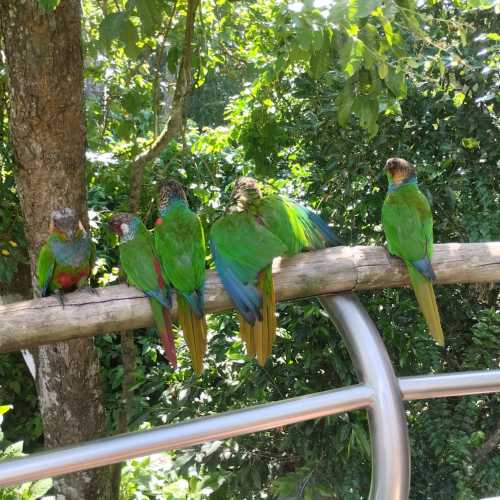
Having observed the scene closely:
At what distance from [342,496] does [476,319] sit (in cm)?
89

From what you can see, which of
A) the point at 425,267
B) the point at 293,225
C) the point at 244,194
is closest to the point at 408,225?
the point at 425,267

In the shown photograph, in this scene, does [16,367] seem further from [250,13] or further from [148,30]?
[148,30]

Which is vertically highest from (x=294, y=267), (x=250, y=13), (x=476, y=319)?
(x=250, y=13)

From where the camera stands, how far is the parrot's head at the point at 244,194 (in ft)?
5.14

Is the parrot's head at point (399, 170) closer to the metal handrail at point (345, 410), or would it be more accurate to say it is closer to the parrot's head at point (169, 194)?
the parrot's head at point (169, 194)

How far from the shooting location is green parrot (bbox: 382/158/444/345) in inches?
57.4

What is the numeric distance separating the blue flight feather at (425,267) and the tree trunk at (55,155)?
101 centimetres

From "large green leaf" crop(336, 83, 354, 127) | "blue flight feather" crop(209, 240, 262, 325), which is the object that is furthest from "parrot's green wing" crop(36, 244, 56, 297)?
"large green leaf" crop(336, 83, 354, 127)

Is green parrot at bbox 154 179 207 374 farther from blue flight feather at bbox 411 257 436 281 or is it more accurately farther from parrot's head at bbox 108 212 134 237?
blue flight feather at bbox 411 257 436 281

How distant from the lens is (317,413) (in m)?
0.68

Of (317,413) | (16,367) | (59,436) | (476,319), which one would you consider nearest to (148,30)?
(317,413)

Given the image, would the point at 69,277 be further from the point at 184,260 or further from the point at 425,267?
the point at 425,267

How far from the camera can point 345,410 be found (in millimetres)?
693

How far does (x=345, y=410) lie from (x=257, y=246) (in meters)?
0.72
